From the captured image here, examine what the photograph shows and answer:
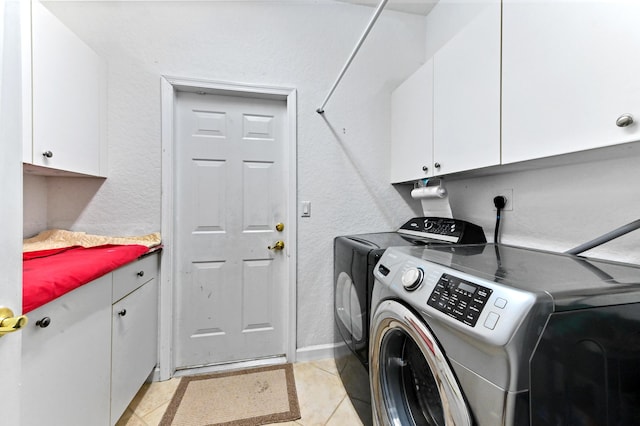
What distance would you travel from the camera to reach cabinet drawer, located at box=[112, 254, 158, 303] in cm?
119

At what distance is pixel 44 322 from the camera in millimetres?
772

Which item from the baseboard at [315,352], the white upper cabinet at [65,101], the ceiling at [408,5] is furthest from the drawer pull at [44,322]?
the ceiling at [408,5]

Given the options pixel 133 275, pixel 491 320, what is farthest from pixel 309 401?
pixel 491 320

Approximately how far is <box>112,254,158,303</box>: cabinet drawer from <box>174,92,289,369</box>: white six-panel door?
0.19 m

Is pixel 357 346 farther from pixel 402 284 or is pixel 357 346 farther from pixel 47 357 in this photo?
pixel 47 357

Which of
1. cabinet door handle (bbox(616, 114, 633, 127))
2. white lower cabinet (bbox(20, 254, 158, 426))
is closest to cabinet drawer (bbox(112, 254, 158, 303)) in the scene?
white lower cabinet (bbox(20, 254, 158, 426))

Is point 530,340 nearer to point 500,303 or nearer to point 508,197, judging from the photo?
point 500,303

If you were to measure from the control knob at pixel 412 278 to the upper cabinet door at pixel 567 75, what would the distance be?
69cm

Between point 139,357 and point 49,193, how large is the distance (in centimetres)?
116

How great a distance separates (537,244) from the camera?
4.12 ft

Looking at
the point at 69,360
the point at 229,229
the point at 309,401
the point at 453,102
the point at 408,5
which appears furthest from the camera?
the point at 408,5

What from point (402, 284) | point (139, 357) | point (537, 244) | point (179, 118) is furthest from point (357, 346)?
point (179, 118)

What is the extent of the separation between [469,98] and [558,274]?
0.92 m

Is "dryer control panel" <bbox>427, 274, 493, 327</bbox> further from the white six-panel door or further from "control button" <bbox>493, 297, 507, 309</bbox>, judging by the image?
the white six-panel door
